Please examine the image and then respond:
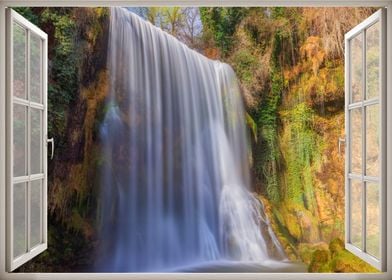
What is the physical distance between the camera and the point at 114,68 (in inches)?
235

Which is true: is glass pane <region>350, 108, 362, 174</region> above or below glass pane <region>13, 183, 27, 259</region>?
above

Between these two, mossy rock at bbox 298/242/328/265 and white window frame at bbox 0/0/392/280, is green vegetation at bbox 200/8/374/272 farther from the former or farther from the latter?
white window frame at bbox 0/0/392/280

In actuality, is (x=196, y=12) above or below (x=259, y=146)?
above

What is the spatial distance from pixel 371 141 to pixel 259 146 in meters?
3.71

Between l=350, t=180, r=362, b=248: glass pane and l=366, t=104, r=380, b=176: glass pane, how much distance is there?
0.46 ft

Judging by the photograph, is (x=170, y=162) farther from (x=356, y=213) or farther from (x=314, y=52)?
(x=356, y=213)

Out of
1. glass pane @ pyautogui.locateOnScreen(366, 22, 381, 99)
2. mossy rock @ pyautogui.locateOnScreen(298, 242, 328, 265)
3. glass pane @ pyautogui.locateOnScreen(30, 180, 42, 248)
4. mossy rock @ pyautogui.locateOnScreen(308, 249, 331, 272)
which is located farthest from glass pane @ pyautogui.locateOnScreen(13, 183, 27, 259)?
mossy rock @ pyautogui.locateOnScreen(308, 249, 331, 272)

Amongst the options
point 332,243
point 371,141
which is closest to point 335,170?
point 332,243

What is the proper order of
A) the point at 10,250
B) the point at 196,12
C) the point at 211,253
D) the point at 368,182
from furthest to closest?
1. the point at 196,12
2. the point at 211,253
3. the point at 368,182
4. the point at 10,250

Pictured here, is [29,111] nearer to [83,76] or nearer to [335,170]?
[83,76]

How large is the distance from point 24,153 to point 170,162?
351cm

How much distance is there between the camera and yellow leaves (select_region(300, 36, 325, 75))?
603 cm

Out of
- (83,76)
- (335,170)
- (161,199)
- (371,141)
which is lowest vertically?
(161,199)

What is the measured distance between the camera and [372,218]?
2.23 metres
